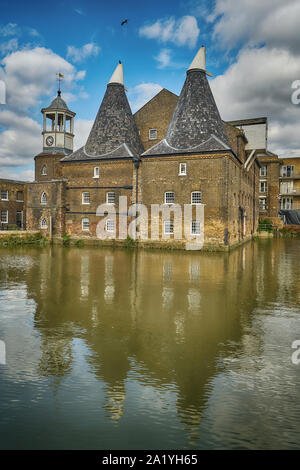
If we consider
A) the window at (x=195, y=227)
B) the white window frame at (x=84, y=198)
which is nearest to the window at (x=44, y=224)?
the white window frame at (x=84, y=198)

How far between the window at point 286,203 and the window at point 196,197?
31.9 meters

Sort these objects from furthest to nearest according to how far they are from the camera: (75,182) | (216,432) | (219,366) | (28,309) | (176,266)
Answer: (75,182) < (176,266) < (28,309) < (219,366) < (216,432)

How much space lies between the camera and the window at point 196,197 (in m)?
23.5

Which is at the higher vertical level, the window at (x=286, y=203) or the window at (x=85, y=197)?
the window at (x=286, y=203)

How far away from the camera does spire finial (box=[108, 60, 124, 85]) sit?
95.5 ft

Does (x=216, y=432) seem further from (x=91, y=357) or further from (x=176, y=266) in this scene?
(x=176, y=266)

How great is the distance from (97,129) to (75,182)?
477cm

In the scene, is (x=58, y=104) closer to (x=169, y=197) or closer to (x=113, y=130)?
(x=113, y=130)

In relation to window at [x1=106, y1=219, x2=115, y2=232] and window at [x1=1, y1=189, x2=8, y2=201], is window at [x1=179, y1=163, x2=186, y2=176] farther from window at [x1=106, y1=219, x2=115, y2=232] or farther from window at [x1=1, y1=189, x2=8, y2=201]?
window at [x1=1, y1=189, x2=8, y2=201]

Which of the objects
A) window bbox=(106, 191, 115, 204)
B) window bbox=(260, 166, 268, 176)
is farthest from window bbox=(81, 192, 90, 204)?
window bbox=(260, 166, 268, 176)

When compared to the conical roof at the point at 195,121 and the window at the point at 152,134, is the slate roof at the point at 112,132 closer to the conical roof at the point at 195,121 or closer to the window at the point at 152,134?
the window at the point at 152,134

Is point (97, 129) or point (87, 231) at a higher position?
point (97, 129)
